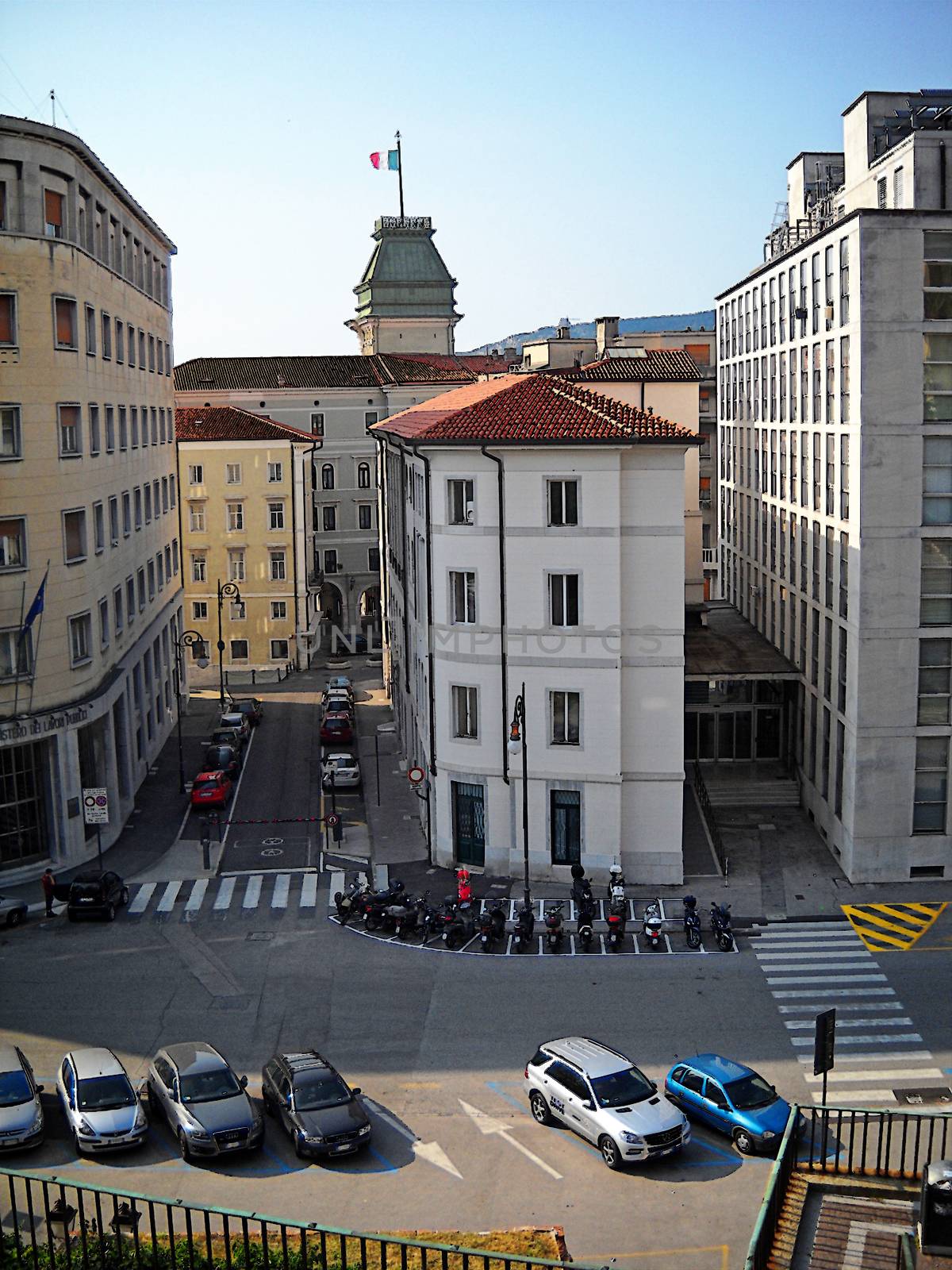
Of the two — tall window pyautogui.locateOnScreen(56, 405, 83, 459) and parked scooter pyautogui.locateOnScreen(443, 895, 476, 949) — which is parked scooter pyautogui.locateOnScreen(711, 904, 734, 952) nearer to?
parked scooter pyautogui.locateOnScreen(443, 895, 476, 949)

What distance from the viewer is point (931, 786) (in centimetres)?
3941

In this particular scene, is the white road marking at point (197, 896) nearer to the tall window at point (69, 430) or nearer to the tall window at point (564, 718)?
the tall window at point (564, 718)

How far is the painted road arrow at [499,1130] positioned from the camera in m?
24.2

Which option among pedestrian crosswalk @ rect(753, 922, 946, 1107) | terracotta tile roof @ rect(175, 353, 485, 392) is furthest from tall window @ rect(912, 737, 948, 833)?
terracotta tile roof @ rect(175, 353, 485, 392)

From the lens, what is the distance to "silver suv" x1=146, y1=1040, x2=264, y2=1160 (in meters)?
24.1

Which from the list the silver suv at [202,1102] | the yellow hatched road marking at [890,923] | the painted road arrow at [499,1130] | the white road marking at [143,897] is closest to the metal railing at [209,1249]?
the silver suv at [202,1102]

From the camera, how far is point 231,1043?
29766 mm

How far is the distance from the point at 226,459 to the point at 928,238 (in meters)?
49.1

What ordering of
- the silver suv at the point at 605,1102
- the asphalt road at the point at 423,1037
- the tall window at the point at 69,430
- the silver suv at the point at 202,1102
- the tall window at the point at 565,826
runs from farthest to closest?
the tall window at the point at 69,430 < the tall window at the point at 565,826 < the silver suv at the point at 202,1102 < the silver suv at the point at 605,1102 < the asphalt road at the point at 423,1037

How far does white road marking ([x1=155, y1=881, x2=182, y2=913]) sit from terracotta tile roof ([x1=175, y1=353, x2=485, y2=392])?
62.9 meters

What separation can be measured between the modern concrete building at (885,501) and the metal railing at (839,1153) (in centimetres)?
1465

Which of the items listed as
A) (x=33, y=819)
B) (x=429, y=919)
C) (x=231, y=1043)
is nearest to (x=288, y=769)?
(x=33, y=819)

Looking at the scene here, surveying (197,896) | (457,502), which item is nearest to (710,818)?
(457,502)

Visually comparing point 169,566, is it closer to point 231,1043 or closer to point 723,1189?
point 231,1043
